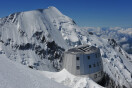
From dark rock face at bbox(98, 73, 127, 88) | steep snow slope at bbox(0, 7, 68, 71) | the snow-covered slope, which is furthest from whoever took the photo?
steep snow slope at bbox(0, 7, 68, 71)

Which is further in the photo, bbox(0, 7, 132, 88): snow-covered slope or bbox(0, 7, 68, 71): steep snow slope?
bbox(0, 7, 68, 71): steep snow slope

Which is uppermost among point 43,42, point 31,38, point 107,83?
point 31,38

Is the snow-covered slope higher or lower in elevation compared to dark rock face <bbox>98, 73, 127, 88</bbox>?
higher

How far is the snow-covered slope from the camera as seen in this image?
144 ft

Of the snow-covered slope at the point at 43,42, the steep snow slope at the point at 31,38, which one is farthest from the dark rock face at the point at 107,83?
the steep snow slope at the point at 31,38

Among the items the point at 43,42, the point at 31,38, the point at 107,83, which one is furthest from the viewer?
the point at 43,42

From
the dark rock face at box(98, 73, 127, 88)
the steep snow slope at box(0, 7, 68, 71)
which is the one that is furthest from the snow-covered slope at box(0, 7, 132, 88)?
the dark rock face at box(98, 73, 127, 88)

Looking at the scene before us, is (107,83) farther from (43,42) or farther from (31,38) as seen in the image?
(31,38)

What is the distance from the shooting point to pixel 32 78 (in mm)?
9789

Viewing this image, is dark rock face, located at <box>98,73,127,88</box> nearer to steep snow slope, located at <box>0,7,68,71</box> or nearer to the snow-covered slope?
the snow-covered slope

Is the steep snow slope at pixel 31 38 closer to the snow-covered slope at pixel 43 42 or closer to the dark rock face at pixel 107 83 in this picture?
the snow-covered slope at pixel 43 42

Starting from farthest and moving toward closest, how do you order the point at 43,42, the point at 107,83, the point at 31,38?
the point at 43,42
the point at 31,38
the point at 107,83

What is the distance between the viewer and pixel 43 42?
50625mm

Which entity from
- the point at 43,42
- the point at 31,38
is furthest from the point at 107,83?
the point at 31,38
